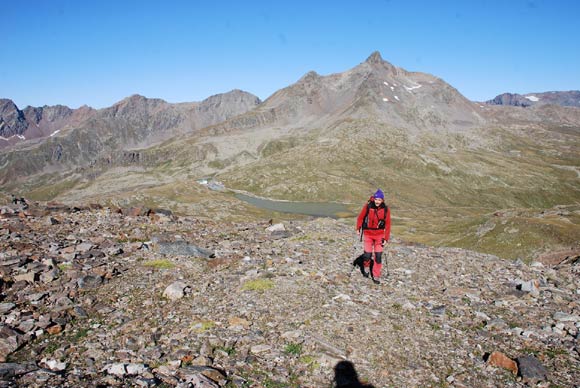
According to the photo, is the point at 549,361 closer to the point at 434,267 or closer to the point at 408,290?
the point at 408,290

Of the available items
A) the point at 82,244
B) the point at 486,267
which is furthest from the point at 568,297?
the point at 82,244

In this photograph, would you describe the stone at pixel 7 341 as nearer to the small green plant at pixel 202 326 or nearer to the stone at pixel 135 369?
the stone at pixel 135 369

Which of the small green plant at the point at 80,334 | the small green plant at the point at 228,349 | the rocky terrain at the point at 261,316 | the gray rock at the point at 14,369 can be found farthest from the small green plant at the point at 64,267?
the small green plant at the point at 228,349

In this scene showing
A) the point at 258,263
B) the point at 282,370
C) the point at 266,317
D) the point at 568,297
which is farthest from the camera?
the point at 258,263

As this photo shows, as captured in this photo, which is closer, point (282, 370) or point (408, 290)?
point (282, 370)

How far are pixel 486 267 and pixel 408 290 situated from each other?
8057 mm

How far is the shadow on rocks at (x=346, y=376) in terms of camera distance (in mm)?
11328

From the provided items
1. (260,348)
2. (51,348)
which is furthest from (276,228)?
(51,348)

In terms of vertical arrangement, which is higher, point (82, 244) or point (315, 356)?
point (82, 244)

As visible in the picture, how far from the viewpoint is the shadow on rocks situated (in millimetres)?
11328

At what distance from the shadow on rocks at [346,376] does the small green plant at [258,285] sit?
6093 millimetres

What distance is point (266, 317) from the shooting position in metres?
15.0

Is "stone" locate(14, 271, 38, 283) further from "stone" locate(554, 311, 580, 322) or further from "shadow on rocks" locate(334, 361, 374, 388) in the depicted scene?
"stone" locate(554, 311, 580, 322)

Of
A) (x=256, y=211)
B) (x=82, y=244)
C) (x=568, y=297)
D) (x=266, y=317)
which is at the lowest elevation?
(x=256, y=211)
